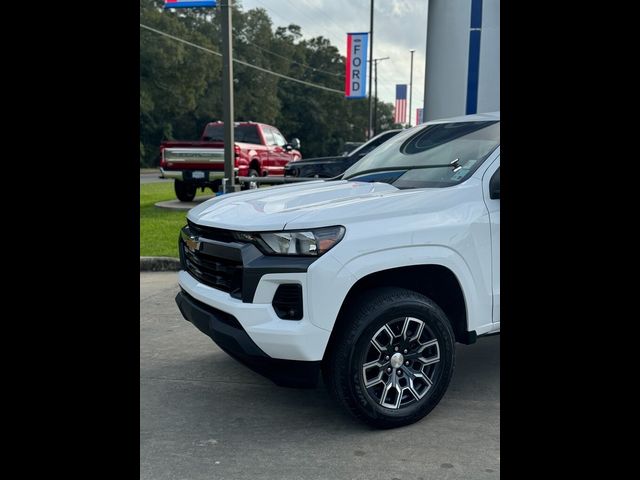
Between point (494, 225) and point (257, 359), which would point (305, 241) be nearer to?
point (257, 359)

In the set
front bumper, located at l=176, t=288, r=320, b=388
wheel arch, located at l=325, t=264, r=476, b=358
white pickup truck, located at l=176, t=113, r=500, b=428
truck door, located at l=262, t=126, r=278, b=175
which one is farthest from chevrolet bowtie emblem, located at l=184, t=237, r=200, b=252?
truck door, located at l=262, t=126, r=278, b=175

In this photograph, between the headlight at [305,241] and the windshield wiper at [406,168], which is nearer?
the headlight at [305,241]

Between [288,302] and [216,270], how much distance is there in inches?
22.1

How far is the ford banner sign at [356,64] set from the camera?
28.1 metres

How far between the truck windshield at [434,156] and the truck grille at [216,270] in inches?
47.7

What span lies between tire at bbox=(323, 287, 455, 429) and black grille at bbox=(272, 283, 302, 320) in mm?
287

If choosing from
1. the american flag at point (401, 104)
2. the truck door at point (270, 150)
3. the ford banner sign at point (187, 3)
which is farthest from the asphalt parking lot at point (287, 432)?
the american flag at point (401, 104)

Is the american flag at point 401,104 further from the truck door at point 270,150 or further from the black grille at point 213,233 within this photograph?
the black grille at point 213,233

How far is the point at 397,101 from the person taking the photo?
146 feet

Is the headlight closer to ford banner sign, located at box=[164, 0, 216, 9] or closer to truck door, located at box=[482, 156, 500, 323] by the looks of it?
truck door, located at box=[482, 156, 500, 323]

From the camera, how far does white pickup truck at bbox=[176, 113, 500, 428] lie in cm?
320
